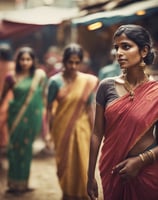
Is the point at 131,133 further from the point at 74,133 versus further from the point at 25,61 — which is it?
the point at 25,61

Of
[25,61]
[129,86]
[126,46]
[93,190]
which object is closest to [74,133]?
[25,61]

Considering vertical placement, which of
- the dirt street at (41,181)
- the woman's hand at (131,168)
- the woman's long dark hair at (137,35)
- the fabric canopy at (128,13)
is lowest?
the dirt street at (41,181)

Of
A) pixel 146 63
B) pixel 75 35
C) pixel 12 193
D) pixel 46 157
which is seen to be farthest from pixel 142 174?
pixel 75 35

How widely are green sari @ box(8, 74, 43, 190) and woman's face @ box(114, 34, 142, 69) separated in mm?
3470

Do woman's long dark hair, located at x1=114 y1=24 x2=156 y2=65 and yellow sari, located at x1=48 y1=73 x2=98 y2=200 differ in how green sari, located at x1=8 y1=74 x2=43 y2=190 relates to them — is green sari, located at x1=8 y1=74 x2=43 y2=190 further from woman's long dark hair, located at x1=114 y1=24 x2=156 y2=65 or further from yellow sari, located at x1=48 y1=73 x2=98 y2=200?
woman's long dark hair, located at x1=114 y1=24 x2=156 y2=65

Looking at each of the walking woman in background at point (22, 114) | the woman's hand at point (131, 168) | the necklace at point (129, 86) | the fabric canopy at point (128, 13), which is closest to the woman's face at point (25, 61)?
the walking woman in background at point (22, 114)

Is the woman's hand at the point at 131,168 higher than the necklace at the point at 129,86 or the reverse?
the reverse

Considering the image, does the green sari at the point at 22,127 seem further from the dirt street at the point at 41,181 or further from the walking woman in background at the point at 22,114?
the dirt street at the point at 41,181

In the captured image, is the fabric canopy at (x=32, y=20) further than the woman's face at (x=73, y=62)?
Yes

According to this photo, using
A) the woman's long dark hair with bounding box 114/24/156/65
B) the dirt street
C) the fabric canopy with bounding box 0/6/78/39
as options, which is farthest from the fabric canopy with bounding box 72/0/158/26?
the dirt street

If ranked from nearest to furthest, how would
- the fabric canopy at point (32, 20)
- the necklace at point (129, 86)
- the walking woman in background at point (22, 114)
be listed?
the necklace at point (129, 86), the fabric canopy at point (32, 20), the walking woman in background at point (22, 114)

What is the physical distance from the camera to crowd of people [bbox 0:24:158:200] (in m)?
Result: 3.17

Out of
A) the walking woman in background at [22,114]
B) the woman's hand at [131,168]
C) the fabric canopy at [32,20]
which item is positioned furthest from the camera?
the walking woman in background at [22,114]

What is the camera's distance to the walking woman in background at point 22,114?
21.3 ft
